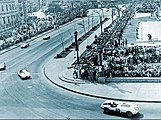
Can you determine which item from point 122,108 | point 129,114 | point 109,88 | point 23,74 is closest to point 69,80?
point 109,88

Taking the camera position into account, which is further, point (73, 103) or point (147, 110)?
point (73, 103)

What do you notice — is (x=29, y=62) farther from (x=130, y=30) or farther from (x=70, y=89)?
(x=130, y=30)

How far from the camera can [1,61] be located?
57406 mm

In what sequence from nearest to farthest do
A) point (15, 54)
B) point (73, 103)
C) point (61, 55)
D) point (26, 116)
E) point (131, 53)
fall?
point (26, 116)
point (73, 103)
point (131, 53)
point (61, 55)
point (15, 54)

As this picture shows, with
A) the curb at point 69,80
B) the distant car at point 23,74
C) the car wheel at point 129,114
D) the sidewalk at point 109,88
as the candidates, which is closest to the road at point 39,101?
the car wheel at point 129,114

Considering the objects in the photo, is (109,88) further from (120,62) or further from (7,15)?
(7,15)

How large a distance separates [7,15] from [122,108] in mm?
78454

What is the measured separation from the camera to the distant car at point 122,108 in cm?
2928

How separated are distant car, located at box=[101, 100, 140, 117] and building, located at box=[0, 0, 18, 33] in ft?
232

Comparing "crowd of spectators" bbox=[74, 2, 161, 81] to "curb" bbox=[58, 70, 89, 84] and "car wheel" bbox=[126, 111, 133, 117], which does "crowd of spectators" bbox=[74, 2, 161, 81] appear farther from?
"car wheel" bbox=[126, 111, 133, 117]

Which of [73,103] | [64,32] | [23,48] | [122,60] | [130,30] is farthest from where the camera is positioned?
[64,32]

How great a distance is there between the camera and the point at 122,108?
97.7ft

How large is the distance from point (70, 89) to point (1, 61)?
23.7m

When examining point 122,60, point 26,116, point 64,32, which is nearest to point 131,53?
point 122,60
